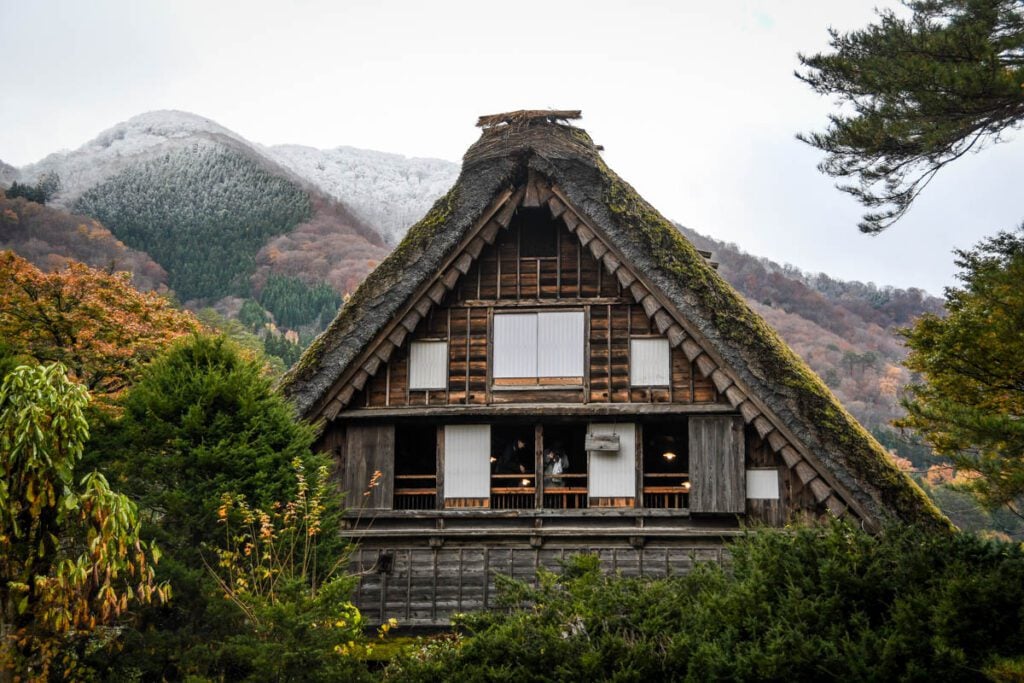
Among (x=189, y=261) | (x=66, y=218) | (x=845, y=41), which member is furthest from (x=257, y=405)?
(x=189, y=261)

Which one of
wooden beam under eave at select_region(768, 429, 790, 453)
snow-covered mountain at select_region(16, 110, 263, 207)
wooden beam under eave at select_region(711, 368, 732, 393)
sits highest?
snow-covered mountain at select_region(16, 110, 263, 207)

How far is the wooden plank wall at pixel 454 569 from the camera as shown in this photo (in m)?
18.2

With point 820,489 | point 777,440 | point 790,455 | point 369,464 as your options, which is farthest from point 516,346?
point 820,489

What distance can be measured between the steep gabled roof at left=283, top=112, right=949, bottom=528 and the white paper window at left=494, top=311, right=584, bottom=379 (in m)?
1.26

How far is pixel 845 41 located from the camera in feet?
49.7

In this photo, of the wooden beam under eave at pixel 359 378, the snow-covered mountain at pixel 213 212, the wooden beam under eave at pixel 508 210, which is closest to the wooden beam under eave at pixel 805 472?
the wooden beam under eave at pixel 508 210

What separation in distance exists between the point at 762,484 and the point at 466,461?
5032 millimetres

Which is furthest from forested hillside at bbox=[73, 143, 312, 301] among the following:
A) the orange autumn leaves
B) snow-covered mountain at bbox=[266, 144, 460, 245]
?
the orange autumn leaves

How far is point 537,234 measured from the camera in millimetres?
19641

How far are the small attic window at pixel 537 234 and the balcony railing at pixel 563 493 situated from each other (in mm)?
3963

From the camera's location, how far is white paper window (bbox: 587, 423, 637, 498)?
18577 mm

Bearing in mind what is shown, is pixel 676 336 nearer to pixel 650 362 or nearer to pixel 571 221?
pixel 650 362

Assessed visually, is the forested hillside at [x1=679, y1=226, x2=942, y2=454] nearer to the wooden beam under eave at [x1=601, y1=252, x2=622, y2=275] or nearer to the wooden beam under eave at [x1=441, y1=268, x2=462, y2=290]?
the wooden beam under eave at [x1=601, y1=252, x2=622, y2=275]

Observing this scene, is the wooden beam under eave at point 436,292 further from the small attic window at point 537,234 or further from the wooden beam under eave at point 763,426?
the wooden beam under eave at point 763,426
